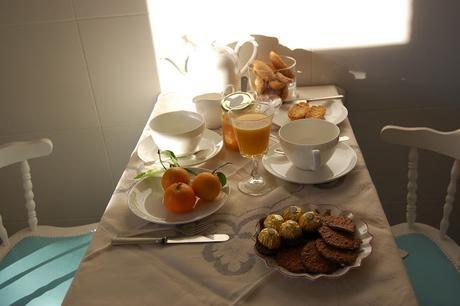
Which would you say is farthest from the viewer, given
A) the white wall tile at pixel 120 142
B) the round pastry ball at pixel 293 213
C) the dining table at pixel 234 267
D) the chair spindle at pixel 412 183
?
the white wall tile at pixel 120 142

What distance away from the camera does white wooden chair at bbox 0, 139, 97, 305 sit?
1.08 metres

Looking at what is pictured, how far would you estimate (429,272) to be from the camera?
105cm

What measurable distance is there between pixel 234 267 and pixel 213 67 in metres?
0.65

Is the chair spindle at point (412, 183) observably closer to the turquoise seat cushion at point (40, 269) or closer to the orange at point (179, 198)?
the orange at point (179, 198)

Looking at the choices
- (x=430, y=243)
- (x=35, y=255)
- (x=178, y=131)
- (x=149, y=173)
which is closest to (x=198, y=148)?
(x=178, y=131)

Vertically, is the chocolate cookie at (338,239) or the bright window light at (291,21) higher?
the bright window light at (291,21)

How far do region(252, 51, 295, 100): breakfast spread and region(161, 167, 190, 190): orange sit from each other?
0.46 m

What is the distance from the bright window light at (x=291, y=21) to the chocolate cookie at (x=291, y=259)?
81cm

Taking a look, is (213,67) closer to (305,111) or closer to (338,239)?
(305,111)

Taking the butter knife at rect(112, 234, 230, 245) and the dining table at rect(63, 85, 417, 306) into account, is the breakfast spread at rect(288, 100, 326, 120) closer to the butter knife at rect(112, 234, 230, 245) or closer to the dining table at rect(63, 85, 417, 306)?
the dining table at rect(63, 85, 417, 306)

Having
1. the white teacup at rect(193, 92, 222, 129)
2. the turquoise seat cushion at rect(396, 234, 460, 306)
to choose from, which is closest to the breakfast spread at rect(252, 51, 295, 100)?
the white teacup at rect(193, 92, 222, 129)

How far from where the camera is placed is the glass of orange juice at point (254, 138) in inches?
37.8

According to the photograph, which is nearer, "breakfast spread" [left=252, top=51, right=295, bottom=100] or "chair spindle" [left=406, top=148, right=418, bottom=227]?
"chair spindle" [left=406, top=148, right=418, bottom=227]

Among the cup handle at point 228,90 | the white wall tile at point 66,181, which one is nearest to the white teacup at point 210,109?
the cup handle at point 228,90
